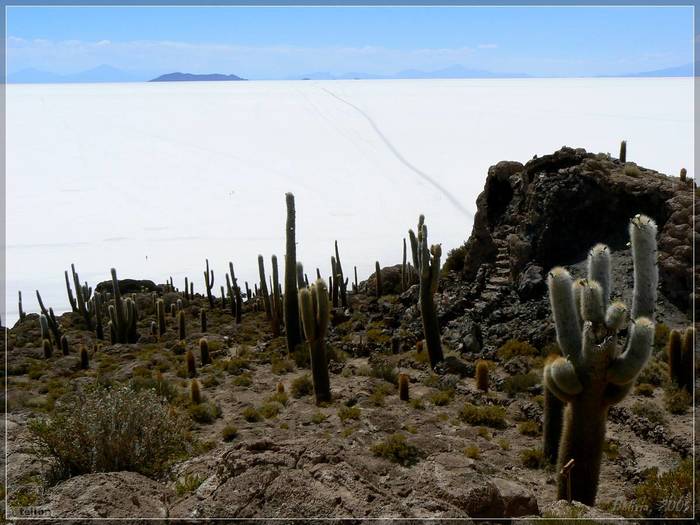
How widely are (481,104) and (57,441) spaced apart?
122912 millimetres

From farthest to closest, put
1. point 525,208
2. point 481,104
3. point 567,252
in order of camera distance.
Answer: point 481,104 → point 525,208 → point 567,252

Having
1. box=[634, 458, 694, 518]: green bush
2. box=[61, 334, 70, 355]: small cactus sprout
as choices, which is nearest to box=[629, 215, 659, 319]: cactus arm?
box=[634, 458, 694, 518]: green bush

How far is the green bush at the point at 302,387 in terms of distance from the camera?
1605 cm

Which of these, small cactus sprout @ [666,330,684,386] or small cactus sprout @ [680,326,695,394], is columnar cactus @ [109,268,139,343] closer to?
small cactus sprout @ [666,330,684,386]

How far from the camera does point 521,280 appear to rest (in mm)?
19812

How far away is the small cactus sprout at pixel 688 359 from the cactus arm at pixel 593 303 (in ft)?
20.9

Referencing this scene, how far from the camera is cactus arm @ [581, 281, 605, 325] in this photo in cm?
772

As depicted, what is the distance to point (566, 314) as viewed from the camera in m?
8.15

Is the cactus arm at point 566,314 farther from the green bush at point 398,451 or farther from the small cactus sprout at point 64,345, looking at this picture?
the small cactus sprout at point 64,345

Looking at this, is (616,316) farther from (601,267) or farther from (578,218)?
(578,218)

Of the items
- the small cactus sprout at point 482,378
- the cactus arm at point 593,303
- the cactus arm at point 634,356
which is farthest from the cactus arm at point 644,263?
the small cactus sprout at point 482,378

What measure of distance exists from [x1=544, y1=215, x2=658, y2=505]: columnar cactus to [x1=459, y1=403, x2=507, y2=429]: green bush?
467cm

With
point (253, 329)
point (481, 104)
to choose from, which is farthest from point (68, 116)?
point (253, 329)

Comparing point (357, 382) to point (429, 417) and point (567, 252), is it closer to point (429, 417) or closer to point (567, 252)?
point (429, 417)
